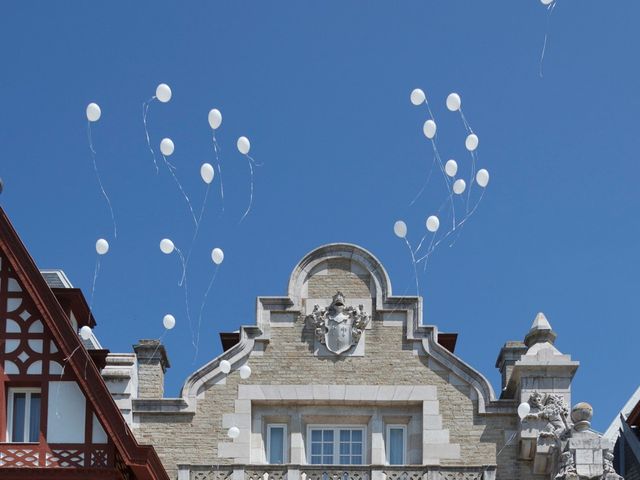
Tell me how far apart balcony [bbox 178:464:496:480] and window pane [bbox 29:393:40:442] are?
261cm

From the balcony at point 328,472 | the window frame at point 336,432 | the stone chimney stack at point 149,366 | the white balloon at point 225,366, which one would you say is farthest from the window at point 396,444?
the stone chimney stack at point 149,366

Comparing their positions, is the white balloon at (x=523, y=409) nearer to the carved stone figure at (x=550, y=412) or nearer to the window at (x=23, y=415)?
the carved stone figure at (x=550, y=412)

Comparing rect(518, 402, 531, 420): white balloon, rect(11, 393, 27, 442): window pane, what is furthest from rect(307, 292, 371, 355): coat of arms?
rect(11, 393, 27, 442): window pane

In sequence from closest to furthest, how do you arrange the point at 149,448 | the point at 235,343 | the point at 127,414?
1. the point at 149,448
2. the point at 127,414
3. the point at 235,343

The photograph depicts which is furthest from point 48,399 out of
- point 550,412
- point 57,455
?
point 550,412

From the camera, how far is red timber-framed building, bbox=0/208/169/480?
36125 millimetres

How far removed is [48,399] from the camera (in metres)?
36.9

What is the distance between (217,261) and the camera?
36406mm

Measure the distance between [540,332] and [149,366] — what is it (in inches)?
295

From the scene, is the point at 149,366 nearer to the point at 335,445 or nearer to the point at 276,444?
the point at 276,444

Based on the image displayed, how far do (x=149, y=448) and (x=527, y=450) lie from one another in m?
6.96

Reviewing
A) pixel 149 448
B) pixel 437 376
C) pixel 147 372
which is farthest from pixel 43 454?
pixel 437 376

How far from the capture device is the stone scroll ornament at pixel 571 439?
35969mm

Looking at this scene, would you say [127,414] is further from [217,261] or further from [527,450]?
[527,450]
